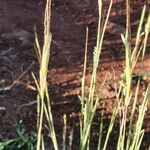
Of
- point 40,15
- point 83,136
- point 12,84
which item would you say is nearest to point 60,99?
point 12,84

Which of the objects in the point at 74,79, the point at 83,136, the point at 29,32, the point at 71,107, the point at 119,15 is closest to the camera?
the point at 83,136

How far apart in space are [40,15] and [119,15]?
2.07 ft

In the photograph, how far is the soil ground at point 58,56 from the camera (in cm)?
315

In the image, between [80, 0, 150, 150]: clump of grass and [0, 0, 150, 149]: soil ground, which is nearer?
[80, 0, 150, 150]: clump of grass

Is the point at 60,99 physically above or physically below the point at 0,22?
below

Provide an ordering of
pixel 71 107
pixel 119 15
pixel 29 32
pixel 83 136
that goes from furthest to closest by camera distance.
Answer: pixel 119 15, pixel 29 32, pixel 71 107, pixel 83 136

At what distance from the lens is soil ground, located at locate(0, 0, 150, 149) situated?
10.3 feet

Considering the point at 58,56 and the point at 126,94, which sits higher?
the point at 126,94

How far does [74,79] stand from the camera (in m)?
3.45

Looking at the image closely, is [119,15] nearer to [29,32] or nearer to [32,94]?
[29,32]

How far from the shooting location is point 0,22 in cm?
387

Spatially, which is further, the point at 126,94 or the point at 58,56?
the point at 58,56

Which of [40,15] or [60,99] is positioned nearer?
[60,99]

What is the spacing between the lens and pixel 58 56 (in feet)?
12.0
